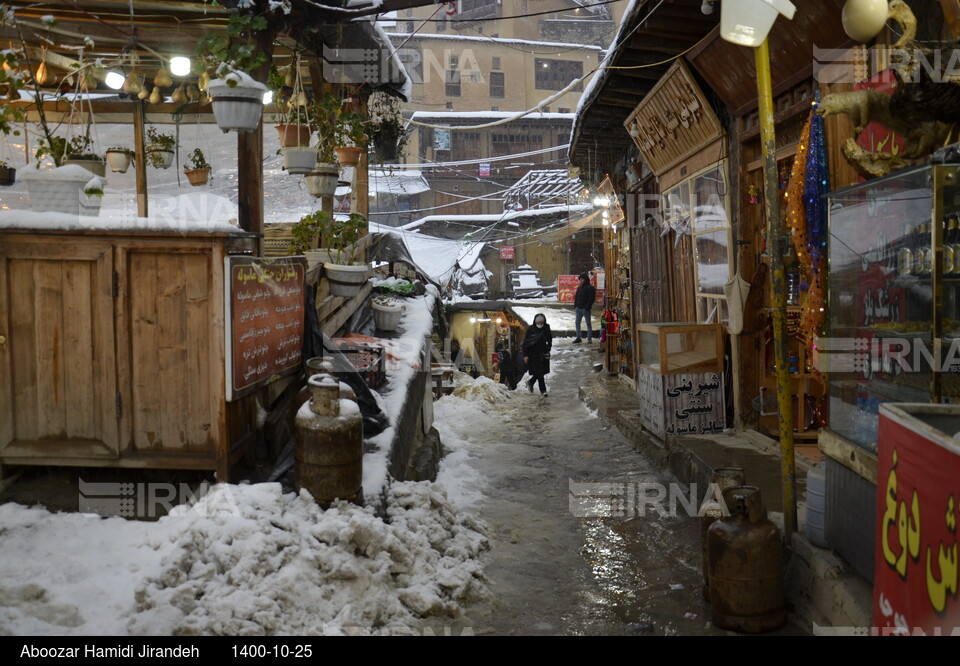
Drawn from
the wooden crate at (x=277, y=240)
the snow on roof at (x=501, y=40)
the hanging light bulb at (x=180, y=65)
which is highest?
the snow on roof at (x=501, y=40)

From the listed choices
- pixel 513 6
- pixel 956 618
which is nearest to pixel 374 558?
pixel 956 618

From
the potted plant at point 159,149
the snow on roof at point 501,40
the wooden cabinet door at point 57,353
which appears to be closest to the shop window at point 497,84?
the snow on roof at point 501,40

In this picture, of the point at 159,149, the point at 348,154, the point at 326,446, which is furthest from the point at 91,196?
the point at 159,149

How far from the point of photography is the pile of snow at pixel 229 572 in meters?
3.70

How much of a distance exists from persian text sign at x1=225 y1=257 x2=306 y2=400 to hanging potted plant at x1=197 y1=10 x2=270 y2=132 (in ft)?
4.07

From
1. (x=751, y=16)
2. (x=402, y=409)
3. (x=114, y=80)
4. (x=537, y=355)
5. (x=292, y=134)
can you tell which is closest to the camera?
(x=751, y=16)

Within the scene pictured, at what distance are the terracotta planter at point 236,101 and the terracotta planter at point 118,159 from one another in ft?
19.0

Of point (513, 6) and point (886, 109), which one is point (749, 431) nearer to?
point (886, 109)

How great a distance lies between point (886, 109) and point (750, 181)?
11.4ft

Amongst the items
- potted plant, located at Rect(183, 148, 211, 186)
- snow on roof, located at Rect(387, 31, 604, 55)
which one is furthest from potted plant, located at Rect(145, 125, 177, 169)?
snow on roof, located at Rect(387, 31, 604, 55)

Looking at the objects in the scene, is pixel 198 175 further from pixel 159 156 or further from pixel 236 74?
pixel 236 74

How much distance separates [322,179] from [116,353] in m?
5.00

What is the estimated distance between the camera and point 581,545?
6273mm

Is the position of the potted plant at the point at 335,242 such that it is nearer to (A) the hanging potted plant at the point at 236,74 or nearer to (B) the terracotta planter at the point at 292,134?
(B) the terracotta planter at the point at 292,134
